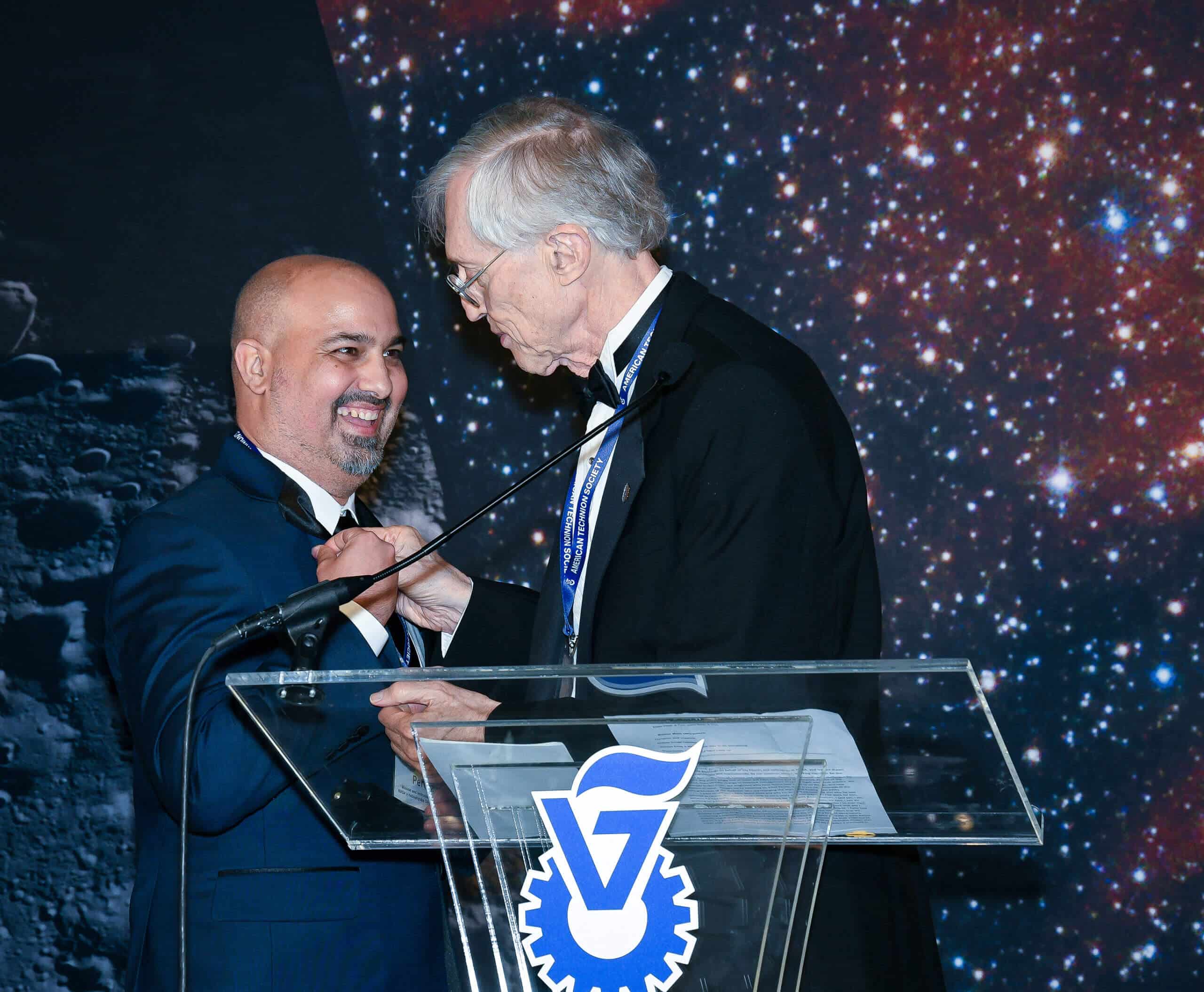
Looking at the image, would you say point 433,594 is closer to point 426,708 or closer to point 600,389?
point 600,389

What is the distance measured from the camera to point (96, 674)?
2637mm

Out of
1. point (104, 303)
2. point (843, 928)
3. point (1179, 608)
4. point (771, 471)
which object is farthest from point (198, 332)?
point (1179, 608)

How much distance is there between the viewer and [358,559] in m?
1.75

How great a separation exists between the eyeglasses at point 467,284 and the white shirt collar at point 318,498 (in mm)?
422

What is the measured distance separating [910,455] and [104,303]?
1732 mm

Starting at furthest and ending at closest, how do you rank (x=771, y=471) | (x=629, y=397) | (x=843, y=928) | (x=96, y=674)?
(x=96, y=674) → (x=629, y=397) → (x=771, y=471) → (x=843, y=928)

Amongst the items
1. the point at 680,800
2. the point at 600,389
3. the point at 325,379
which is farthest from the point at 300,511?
the point at 680,800

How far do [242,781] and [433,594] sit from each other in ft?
1.87

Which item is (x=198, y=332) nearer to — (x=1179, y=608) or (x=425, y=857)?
(x=425, y=857)

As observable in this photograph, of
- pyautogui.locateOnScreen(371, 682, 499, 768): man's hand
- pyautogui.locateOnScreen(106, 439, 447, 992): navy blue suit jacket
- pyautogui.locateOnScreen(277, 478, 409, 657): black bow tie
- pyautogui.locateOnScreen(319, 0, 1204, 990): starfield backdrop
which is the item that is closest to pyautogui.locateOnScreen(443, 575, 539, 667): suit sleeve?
pyautogui.locateOnScreen(277, 478, 409, 657): black bow tie

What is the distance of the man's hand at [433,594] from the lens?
7.18 feet

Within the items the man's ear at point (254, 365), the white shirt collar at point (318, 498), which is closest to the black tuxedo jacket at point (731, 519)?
the white shirt collar at point (318, 498)

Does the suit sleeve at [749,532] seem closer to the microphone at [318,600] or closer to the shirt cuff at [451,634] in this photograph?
the microphone at [318,600]

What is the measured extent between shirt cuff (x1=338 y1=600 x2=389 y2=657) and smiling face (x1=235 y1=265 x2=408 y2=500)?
1.27ft
